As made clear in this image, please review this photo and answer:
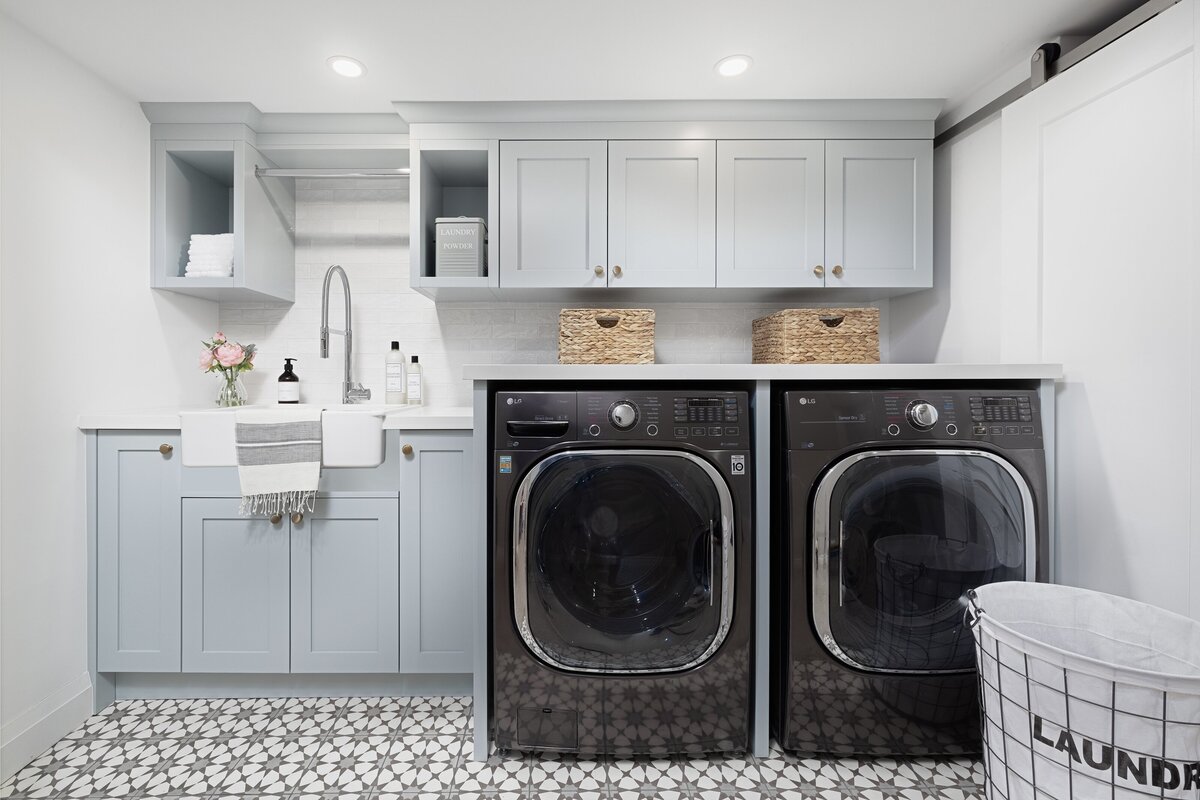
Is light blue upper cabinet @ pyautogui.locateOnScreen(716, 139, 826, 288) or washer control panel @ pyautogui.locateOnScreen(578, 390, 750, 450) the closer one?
washer control panel @ pyautogui.locateOnScreen(578, 390, 750, 450)

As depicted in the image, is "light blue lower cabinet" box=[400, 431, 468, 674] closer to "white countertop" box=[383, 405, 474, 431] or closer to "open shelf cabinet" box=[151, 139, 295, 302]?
"white countertop" box=[383, 405, 474, 431]

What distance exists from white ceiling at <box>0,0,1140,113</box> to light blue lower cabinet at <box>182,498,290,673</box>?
142 centimetres

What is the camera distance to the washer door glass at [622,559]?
143 centimetres

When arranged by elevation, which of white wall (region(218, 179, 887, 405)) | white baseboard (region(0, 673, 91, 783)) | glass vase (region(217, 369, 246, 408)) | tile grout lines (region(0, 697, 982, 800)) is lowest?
tile grout lines (region(0, 697, 982, 800))

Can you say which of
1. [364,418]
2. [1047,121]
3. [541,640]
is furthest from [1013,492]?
[364,418]

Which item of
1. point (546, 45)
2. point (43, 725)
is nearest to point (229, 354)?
point (43, 725)

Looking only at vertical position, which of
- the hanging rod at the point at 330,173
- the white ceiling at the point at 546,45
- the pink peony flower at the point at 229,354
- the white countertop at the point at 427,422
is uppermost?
the white ceiling at the point at 546,45

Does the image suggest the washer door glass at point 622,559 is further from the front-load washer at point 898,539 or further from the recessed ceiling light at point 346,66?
the recessed ceiling light at point 346,66

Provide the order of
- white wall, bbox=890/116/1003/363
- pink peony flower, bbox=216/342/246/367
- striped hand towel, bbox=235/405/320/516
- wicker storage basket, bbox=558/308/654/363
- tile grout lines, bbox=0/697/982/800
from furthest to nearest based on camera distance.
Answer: pink peony flower, bbox=216/342/246/367 < wicker storage basket, bbox=558/308/654/363 < white wall, bbox=890/116/1003/363 < striped hand towel, bbox=235/405/320/516 < tile grout lines, bbox=0/697/982/800

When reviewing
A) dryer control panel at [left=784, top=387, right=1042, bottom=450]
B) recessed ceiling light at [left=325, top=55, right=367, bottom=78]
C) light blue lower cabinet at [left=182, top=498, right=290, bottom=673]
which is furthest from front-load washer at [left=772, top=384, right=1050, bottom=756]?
recessed ceiling light at [left=325, top=55, right=367, bottom=78]

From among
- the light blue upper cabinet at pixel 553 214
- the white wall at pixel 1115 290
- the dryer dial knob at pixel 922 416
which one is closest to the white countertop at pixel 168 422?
the light blue upper cabinet at pixel 553 214

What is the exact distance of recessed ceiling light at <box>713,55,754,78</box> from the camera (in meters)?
1.70

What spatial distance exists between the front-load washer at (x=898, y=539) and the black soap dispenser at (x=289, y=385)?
6.55 feet

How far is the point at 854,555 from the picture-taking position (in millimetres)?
1439
